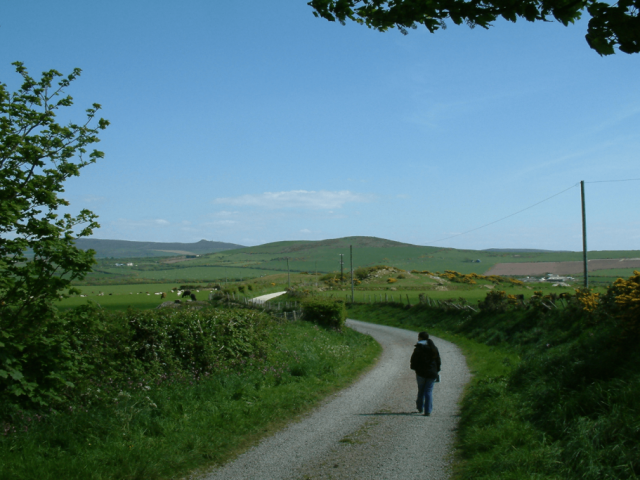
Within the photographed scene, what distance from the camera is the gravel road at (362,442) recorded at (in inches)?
282

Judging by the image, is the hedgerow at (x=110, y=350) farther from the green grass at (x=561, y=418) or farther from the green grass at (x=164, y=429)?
the green grass at (x=561, y=418)

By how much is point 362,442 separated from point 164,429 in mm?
3590

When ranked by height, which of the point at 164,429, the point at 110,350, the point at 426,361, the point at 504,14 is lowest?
the point at 164,429

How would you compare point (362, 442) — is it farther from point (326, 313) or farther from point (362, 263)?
point (362, 263)

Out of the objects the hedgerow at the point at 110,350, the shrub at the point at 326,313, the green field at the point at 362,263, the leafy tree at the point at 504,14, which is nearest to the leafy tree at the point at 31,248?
the hedgerow at the point at 110,350

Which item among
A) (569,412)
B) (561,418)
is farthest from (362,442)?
(569,412)

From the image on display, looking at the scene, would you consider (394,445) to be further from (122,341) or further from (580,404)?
(122,341)

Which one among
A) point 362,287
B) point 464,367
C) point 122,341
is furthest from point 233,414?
point 362,287

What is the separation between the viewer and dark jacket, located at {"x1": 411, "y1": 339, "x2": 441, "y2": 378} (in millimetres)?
10984

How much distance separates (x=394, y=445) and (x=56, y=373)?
5859mm

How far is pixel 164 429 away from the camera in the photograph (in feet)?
28.4

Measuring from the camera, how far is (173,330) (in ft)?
39.7

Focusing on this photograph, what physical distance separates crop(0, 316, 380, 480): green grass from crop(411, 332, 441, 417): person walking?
273cm

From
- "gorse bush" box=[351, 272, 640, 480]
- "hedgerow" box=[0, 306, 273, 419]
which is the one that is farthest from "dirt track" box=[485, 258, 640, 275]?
"hedgerow" box=[0, 306, 273, 419]
